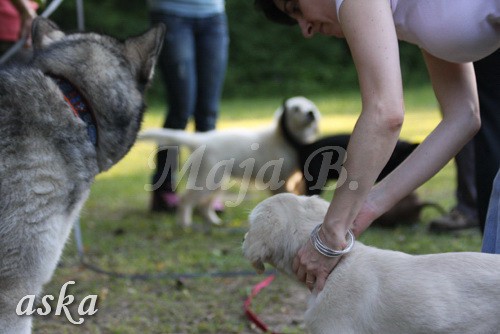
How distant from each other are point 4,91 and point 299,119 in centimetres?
387

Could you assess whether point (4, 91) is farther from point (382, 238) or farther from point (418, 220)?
point (418, 220)

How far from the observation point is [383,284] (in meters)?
2.21

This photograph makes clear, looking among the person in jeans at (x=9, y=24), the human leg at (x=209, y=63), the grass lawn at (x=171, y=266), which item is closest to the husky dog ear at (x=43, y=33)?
the grass lawn at (x=171, y=266)

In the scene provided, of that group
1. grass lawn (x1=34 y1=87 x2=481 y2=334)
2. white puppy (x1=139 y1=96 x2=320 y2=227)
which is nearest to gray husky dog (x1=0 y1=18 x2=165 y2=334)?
grass lawn (x1=34 y1=87 x2=481 y2=334)

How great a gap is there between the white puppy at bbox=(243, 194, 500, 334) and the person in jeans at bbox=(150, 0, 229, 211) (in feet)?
11.6

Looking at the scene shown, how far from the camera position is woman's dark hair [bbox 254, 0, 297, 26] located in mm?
2619

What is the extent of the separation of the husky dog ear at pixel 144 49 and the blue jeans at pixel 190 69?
2.95 metres

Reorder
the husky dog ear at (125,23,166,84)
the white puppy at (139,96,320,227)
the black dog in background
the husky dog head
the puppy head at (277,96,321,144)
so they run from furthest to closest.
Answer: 1. the puppy head at (277,96,321,144)
2. the white puppy at (139,96,320,227)
3. the black dog in background
4. the husky dog ear at (125,23,166,84)
5. the husky dog head

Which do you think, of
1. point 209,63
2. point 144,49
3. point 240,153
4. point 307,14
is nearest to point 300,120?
point 240,153

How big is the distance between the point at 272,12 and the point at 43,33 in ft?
3.24

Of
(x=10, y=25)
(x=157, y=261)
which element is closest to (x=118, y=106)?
(x=10, y=25)

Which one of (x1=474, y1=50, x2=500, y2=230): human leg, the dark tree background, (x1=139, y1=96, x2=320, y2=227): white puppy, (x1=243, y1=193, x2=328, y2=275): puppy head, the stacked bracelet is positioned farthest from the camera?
the dark tree background

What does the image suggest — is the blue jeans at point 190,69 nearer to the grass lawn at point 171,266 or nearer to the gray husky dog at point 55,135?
the grass lawn at point 171,266

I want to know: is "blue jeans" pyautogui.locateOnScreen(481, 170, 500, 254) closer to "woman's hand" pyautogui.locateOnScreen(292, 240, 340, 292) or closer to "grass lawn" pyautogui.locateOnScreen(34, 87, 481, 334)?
"woman's hand" pyautogui.locateOnScreen(292, 240, 340, 292)
